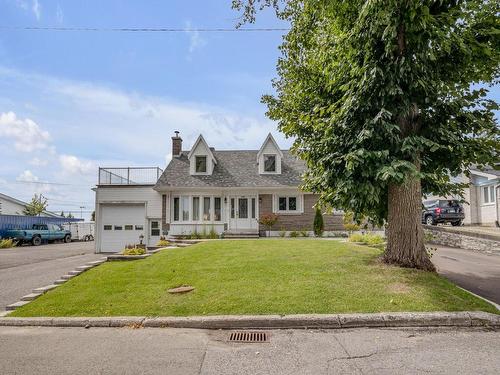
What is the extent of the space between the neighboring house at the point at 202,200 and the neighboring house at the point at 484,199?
37.0ft

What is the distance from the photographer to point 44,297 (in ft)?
24.8

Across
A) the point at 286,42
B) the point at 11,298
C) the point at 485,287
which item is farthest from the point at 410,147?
the point at 11,298

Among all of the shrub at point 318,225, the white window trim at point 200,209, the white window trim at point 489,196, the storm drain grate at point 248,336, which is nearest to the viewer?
the storm drain grate at point 248,336

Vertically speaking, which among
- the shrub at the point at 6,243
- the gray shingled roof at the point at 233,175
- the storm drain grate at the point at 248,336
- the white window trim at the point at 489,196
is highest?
the gray shingled roof at the point at 233,175

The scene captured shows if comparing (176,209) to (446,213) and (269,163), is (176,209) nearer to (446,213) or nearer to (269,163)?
(269,163)

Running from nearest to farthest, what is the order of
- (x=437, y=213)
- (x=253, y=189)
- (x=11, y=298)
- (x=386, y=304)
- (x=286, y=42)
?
(x=386, y=304) → (x=11, y=298) → (x=286, y=42) → (x=253, y=189) → (x=437, y=213)

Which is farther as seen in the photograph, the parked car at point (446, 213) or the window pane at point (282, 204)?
the parked car at point (446, 213)

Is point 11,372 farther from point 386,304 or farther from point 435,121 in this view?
point 435,121

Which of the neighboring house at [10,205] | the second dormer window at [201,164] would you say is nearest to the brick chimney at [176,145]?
the second dormer window at [201,164]

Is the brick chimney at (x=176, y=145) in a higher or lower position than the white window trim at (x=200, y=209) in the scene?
higher

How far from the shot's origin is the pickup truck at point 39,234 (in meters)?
30.0

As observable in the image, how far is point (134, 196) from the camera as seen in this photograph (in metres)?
23.1

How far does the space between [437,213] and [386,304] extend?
20.9 m

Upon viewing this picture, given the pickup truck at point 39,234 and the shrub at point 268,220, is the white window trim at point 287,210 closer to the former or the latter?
the shrub at point 268,220
